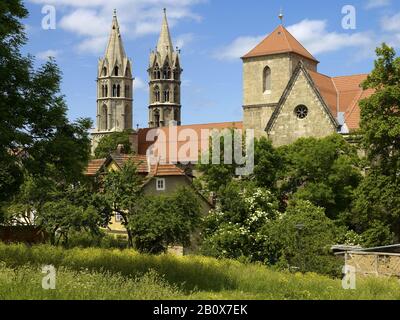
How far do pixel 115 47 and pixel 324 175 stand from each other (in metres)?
85.6

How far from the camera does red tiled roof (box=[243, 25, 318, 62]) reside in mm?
64625

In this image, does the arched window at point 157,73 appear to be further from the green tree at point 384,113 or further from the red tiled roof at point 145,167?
the green tree at point 384,113

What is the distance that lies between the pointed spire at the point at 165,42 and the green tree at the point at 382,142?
9451cm

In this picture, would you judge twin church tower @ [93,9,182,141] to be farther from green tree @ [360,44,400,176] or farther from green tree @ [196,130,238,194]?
green tree @ [360,44,400,176]

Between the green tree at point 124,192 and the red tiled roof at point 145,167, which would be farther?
the red tiled roof at point 145,167

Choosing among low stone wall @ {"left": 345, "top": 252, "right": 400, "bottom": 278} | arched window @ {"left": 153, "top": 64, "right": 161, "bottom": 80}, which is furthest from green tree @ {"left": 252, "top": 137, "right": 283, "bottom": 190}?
arched window @ {"left": 153, "top": 64, "right": 161, "bottom": 80}

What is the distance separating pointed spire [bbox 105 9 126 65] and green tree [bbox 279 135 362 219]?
270 feet

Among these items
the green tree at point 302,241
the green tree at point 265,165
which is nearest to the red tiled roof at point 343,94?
the green tree at point 265,165

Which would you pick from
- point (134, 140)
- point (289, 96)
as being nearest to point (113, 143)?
point (134, 140)

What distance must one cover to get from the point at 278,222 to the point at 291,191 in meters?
8.46

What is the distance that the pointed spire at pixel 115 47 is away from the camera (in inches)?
4670
